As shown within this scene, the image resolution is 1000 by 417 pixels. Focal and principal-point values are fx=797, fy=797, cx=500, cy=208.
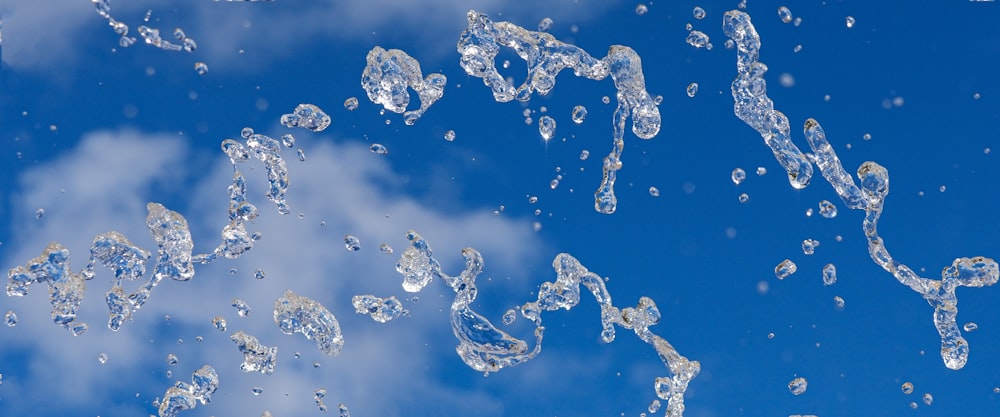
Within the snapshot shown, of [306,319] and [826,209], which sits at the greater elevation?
[826,209]

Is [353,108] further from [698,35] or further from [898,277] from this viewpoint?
[898,277]

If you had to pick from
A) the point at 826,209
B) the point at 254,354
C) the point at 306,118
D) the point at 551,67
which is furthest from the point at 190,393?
the point at 826,209

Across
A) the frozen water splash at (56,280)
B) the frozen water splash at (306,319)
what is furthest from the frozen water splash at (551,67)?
the frozen water splash at (56,280)

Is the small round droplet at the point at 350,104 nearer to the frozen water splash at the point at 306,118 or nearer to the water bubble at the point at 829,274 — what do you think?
Result: the frozen water splash at the point at 306,118

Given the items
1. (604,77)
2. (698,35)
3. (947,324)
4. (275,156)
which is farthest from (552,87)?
(947,324)

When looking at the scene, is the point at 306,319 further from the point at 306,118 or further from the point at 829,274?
the point at 829,274

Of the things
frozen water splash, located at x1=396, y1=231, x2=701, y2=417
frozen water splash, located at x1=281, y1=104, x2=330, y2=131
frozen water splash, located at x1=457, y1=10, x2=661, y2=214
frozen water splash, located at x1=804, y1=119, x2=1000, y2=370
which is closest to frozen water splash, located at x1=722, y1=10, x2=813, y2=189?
frozen water splash, located at x1=804, y1=119, x2=1000, y2=370

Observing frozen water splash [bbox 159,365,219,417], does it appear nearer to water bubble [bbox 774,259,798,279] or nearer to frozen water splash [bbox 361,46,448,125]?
frozen water splash [bbox 361,46,448,125]
